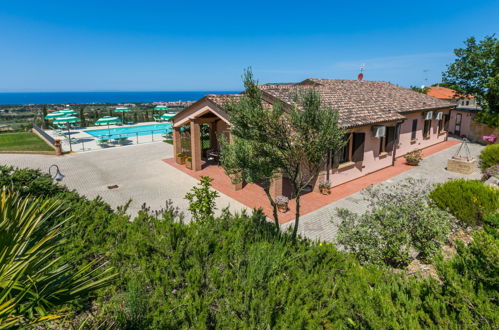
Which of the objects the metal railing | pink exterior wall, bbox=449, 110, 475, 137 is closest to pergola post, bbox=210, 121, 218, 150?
the metal railing

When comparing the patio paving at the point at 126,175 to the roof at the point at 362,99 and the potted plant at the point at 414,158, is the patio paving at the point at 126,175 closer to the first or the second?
the roof at the point at 362,99

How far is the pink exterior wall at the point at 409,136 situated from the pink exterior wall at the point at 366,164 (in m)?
3.06

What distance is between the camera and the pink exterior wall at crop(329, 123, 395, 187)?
1475 cm

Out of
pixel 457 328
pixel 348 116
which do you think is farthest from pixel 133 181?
pixel 457 328

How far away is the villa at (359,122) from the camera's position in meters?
14.4

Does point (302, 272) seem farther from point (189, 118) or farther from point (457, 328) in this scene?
point (189, 118)

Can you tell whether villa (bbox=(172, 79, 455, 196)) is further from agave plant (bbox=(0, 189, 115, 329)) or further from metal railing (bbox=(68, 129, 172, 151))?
metal railing (bbox=(68, 129, 172, 151))

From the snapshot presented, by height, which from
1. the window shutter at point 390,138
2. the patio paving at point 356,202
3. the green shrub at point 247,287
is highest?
the window shutter at point 390,138

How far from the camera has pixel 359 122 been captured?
14398 mm

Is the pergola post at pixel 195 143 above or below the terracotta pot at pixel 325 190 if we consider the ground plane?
above

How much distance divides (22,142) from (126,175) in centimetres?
1665

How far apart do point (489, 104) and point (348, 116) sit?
17944 millimetres

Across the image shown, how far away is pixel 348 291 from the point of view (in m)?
4.52

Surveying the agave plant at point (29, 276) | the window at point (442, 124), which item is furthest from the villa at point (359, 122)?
the agave plant at point (29, 276)
